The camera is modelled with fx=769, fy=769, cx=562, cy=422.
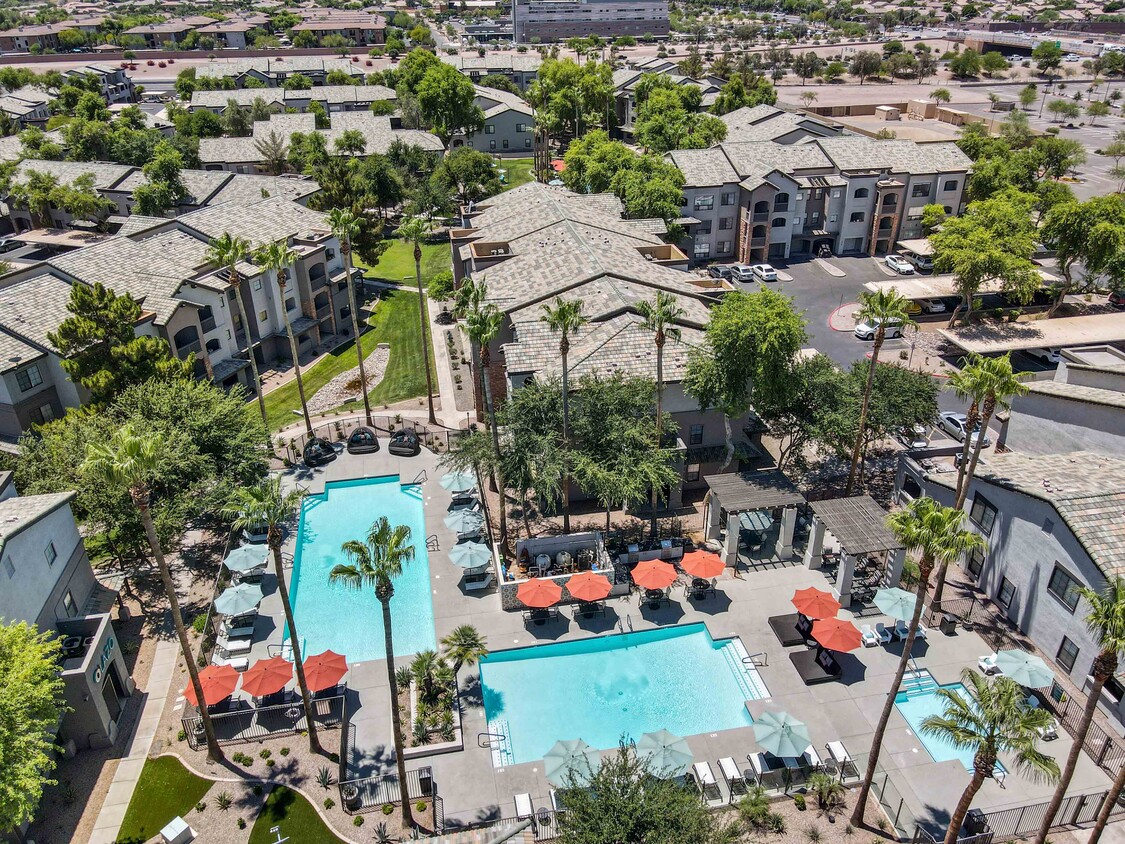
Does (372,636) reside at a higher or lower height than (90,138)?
lower

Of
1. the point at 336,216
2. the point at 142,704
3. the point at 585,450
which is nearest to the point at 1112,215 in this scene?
the point at 585,450

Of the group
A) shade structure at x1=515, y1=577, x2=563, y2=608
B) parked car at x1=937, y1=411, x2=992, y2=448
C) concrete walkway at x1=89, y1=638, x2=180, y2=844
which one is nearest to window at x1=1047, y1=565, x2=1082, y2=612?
parked car at x1=937, y1=411, x2=992, y2=448

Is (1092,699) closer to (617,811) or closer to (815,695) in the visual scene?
(815,695)

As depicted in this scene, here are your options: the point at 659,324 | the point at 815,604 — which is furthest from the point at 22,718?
the point at 815,604

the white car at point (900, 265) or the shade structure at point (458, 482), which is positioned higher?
the shade structure at point (458, 482)

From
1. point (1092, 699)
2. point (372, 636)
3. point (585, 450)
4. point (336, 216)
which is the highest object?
point (336, 216)

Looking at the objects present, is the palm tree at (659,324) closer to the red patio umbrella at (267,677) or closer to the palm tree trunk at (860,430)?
the palm tree trunk at (860,430)

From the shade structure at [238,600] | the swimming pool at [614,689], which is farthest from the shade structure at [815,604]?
the shade structure at [238,600]
